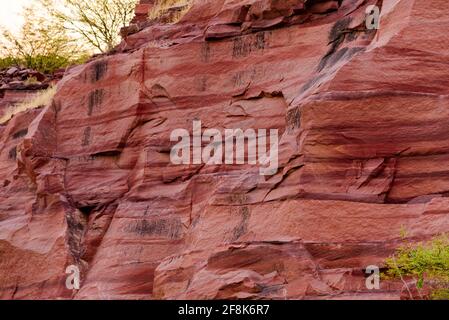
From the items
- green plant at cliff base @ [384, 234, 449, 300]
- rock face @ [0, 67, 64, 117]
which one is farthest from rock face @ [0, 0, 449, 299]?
rock face @ [0, 67, 64, 117]

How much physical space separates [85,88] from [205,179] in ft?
15.6

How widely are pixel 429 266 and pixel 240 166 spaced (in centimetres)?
520

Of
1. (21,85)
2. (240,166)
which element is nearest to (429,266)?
(240,166)

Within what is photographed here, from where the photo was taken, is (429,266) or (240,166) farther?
(240,166)

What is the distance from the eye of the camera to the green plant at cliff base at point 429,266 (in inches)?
508

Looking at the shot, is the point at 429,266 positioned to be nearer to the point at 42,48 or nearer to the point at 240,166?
the point at 240,166

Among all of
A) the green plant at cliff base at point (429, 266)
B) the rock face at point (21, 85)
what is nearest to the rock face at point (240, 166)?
the green plant at cliff base at point (429, 266)

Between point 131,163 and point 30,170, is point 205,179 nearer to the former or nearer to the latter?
point 131,163

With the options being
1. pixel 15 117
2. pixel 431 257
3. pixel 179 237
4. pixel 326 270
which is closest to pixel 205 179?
pixel 179 237

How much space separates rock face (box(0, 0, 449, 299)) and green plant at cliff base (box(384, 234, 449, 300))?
13.2 inches

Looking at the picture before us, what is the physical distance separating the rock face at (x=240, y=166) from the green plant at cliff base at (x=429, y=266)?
335 mm

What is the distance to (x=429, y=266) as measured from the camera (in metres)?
13.0

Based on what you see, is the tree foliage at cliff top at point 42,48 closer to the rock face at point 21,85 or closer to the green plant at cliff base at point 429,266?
the rock face at point 21,85

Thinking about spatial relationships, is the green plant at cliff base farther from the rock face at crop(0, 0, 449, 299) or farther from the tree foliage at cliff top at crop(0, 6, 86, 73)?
the tree foliage at cliff top at crop(0, 6, 86, 73)
